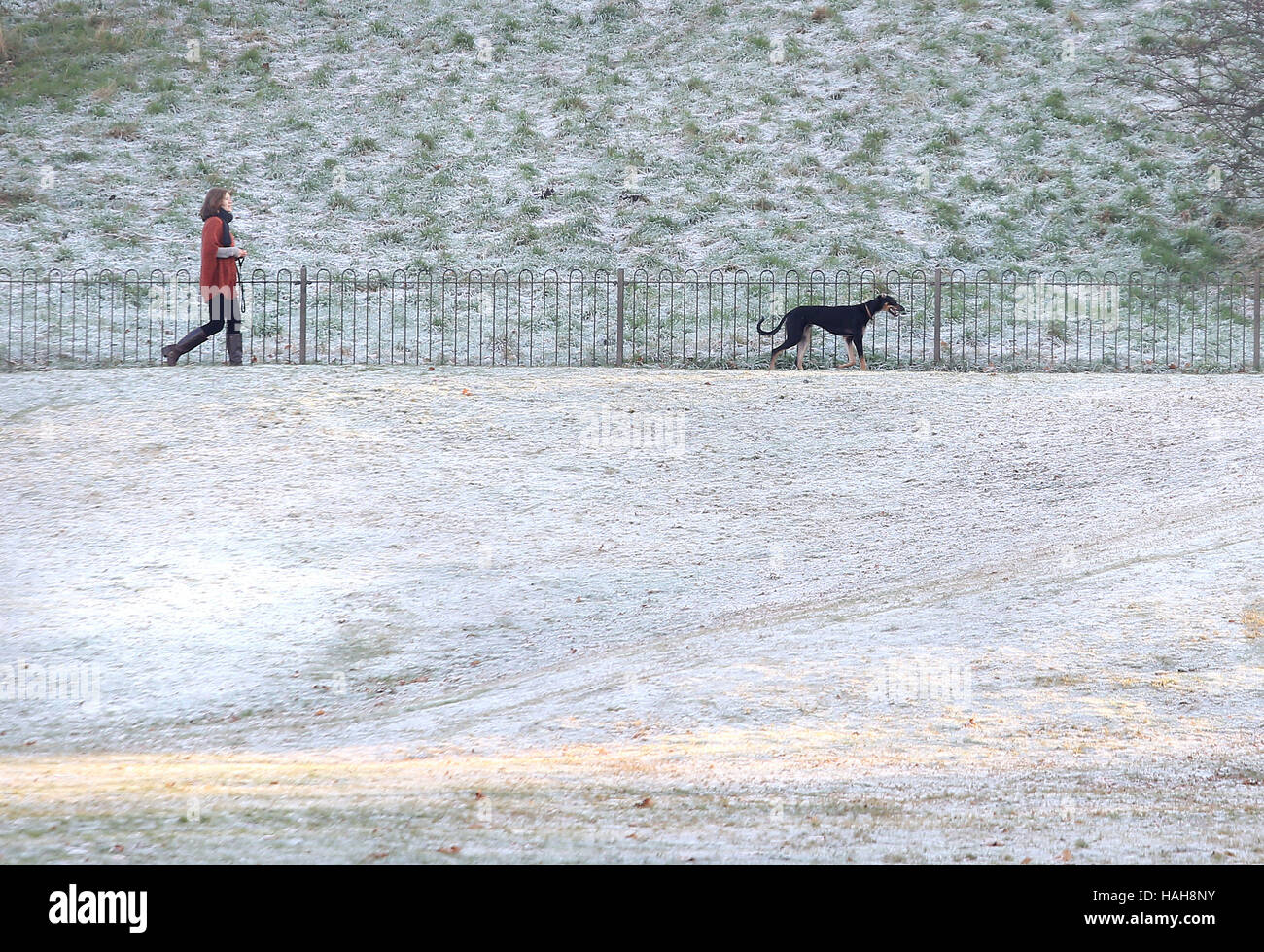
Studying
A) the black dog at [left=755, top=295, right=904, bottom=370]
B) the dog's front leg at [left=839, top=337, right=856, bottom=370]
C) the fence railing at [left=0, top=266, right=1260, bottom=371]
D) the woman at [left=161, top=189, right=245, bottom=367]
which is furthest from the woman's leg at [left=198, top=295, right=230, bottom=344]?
the dog's front leg at [left=839, top=337, right=856, bottom=370]

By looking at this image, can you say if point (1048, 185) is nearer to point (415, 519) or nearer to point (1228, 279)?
point (1228, 279)

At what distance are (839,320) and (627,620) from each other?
941 centimetres

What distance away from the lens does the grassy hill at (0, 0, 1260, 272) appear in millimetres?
23594

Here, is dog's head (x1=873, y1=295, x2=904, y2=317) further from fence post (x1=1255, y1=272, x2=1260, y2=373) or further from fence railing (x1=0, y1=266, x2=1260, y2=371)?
fence post (x1=1255, y1=272, x2=1260, y2=373)

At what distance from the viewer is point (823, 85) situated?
2886cm

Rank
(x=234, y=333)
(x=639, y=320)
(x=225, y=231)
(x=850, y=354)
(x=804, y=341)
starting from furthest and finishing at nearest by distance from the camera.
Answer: (x=639, y=320) → (x=850, y=354) → (x=804, y=341) → (x=234, y=333) → (x=225, y=231)

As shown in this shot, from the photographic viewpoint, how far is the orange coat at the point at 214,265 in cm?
1558

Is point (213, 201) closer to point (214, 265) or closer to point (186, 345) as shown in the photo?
point (214, 265)

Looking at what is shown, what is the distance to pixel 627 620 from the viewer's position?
29.2 ft

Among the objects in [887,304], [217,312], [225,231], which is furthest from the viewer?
[887,304]

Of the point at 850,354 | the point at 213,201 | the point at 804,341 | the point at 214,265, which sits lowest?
the point at 850,354

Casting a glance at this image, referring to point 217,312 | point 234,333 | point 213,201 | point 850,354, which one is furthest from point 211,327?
point 850,354

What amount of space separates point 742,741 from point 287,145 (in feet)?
79.4

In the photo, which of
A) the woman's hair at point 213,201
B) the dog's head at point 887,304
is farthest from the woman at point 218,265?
the dog's head at point 887,304
